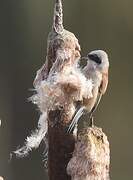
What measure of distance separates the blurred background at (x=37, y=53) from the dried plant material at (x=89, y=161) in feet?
9.84

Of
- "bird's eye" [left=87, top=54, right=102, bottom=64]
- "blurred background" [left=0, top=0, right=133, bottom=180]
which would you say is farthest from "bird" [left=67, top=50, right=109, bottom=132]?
"blurred background" [left=0, top=0, right=133, bottom=180]

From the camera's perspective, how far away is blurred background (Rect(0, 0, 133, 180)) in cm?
414

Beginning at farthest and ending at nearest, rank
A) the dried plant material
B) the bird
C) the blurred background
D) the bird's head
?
the blurred background, the bird's head, the bird, the dried plant material

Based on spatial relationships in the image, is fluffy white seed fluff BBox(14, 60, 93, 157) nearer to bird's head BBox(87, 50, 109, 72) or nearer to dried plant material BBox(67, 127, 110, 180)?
dried plant material BBox(67, 127, 110, 180)

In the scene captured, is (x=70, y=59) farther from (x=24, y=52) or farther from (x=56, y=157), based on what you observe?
(x=24, y=52)

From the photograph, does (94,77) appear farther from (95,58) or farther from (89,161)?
(89,161)

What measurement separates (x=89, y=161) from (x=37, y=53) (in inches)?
124

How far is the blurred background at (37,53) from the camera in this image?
4.14 meters

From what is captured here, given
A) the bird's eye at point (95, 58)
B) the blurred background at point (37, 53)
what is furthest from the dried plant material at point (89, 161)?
the blurred background at point (37, 53)

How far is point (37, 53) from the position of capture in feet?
13.6

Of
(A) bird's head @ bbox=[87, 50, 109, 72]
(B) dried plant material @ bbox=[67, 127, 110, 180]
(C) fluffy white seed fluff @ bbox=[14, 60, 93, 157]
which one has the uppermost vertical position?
(A) bird's head @ bbox=[87, 50, 109, 72]

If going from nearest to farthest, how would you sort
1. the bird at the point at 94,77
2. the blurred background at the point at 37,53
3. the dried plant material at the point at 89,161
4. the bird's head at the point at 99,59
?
the dried plant material at the point at 89,161 → the bird at the point at 94,77 → the bird's head at the point at 99,59 → the blurred background at the point at 37,53

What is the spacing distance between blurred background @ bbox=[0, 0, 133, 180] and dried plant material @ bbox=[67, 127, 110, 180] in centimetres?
300

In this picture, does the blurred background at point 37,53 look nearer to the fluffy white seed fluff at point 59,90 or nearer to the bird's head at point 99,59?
the bird's head at point 99,59
